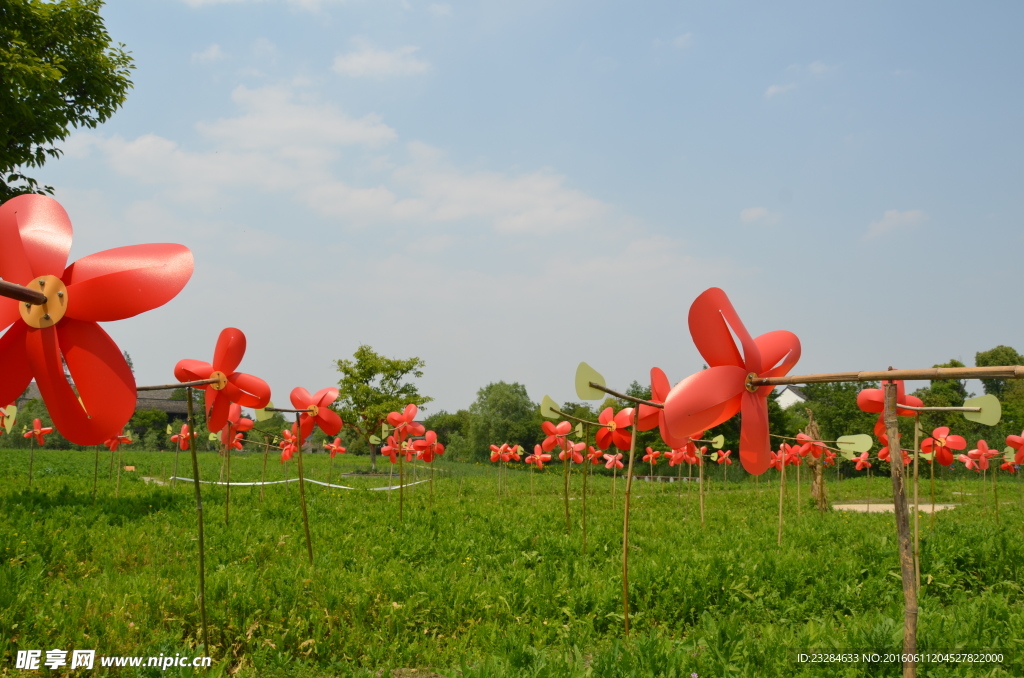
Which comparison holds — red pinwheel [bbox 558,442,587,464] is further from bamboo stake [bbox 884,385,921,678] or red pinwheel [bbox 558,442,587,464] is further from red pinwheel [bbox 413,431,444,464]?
bamboo stake [bbox 884,385,921,678]

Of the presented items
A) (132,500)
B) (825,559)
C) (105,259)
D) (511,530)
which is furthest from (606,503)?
(105,259)

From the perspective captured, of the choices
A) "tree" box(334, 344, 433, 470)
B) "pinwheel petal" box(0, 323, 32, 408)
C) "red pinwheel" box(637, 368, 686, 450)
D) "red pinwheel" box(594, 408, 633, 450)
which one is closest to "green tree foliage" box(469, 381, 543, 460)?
"tree" box(334, 344, 433, 470)

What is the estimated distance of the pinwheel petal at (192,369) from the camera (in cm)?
313

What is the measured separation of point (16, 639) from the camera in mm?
3844

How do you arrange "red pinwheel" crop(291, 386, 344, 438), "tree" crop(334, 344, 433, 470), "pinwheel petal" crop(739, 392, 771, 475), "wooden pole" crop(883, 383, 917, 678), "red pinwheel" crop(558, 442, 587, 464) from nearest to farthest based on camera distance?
"pinwheel petal" crop(739, 392, 771, 475) < "wooden pole" crop(883, 383, 917, 678) < "red pinwheel" crop(291, 386, 344, 438) < "red pinwheel" crop(558, 442, 587, 464) < "tree" crop(334, 344, 433, 470)

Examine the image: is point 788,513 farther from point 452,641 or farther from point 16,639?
point 16,639

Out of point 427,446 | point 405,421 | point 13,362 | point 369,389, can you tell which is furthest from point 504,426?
point 13,362

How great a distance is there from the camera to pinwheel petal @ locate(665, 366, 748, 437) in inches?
61.5

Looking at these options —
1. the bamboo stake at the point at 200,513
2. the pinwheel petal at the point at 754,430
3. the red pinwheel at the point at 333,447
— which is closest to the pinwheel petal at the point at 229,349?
the bamboo stake at the point at 200,513

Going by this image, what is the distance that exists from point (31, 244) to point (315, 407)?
4156 millimetres

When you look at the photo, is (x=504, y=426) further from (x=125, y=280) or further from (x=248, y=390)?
(x=125, y=280)

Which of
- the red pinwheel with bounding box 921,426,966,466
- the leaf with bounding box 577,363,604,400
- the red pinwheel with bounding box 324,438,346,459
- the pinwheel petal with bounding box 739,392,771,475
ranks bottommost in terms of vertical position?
the red pinwheel with bounding box 324,438,346,459

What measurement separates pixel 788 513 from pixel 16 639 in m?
11.0

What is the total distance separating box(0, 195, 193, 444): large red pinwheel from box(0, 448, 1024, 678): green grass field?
2.60 meters
